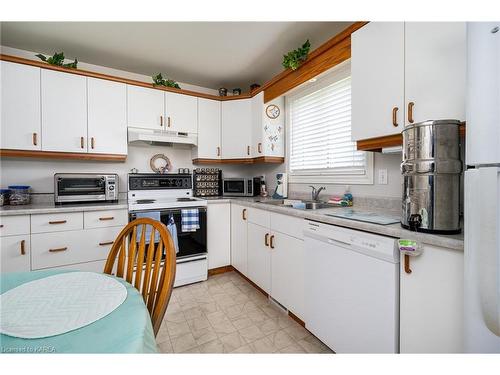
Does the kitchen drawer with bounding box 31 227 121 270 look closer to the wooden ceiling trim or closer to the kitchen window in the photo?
the kitchen window

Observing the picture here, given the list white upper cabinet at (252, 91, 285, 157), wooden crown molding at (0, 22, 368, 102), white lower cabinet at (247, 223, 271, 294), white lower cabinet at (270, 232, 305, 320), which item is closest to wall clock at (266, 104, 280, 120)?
white upper cabinet at (252, 91, 285, 157)

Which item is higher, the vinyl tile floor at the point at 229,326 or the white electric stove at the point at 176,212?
the white electric stove at the point at 176,212

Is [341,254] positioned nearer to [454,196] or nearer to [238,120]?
[454,196]

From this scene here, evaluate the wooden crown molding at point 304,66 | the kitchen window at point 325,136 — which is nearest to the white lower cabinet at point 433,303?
the kitchen window at point 325,136

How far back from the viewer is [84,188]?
2.26 m

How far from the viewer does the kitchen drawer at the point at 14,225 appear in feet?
5.86

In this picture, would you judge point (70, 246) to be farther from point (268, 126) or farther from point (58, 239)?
point (268, 126)

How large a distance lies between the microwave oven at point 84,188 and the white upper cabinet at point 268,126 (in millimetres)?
1673

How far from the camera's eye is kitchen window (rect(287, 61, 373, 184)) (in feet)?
6.58

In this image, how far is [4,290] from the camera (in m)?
0.78

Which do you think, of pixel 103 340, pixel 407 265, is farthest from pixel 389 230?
pixel 103 340

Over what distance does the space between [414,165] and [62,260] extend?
106 inches

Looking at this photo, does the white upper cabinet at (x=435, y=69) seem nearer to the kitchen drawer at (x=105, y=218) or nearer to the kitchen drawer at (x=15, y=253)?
the kitchen drawer at (x=105, y=218)
